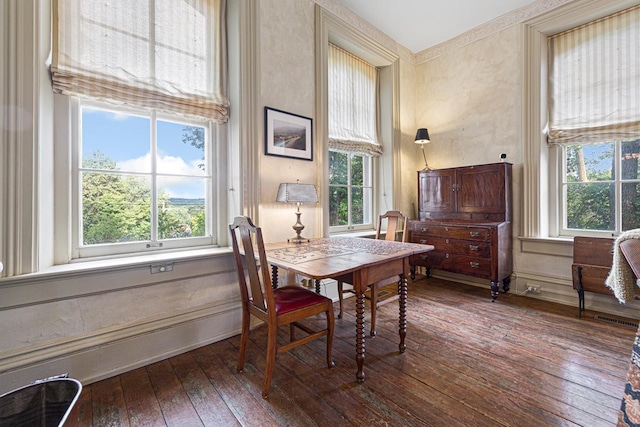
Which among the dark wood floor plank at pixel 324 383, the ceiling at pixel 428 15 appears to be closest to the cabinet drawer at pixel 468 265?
the dark wood floor plank at pixel 324 383

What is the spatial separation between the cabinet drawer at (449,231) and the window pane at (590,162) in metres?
1.24

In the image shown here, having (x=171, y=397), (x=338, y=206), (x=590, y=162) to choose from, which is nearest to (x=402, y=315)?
(x=171, y=397)

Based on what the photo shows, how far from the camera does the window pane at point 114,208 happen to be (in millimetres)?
1947

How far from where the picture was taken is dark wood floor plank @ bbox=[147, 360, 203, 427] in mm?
1441

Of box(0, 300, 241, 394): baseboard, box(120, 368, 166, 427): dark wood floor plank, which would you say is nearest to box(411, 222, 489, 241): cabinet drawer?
box(0, 300, 241, 394): baseboard

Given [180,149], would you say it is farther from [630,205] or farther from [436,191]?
[630,205]

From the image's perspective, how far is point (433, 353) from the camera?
204 cm

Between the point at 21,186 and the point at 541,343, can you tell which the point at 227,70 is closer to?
the point at 21,186

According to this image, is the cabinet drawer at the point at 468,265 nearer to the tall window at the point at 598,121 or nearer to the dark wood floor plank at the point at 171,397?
the tall window at the point at 598,121

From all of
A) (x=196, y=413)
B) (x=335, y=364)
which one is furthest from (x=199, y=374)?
(x=335, y=364)

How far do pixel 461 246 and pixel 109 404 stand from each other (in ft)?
11.1

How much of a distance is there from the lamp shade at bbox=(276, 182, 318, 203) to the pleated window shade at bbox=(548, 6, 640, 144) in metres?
2.92

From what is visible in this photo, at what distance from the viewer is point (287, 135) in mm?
2730

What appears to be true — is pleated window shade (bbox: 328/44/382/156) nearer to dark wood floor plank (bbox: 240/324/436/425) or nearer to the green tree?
the green tree
